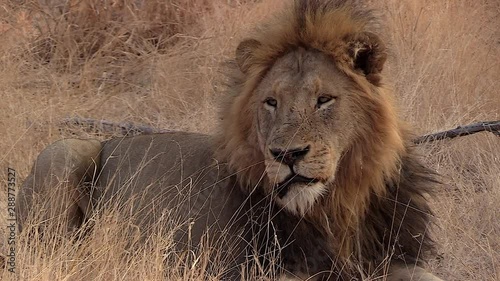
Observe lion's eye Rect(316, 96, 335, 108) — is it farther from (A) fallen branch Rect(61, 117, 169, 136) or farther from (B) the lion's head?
(A) fallen branch Rect(61, 117, 169, 136)

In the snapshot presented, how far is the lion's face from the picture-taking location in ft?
12.6

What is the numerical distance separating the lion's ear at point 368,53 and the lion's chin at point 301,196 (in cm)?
62

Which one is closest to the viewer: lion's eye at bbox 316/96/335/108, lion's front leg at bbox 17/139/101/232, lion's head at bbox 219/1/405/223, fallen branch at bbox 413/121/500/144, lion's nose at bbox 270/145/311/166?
lion's nose at bbox 270/145/311/166

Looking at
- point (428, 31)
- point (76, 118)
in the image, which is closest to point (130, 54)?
point (76, 118)

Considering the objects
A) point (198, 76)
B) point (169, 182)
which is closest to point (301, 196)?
point (169, 182)

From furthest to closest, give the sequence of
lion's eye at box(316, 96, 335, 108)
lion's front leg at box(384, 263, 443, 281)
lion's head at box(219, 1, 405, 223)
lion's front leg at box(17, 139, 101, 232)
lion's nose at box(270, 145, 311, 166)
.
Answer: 1. lion's front leg at box(17, 139, 101, 232)
2. lion's front leg at box(384, 263, 443, 281)
3. lion's eye at box(316, 96, 335, 108)
4. lion's head at box(219, 1, 405, 223)
5. lion's nose at box(270, 145, 311, 166)

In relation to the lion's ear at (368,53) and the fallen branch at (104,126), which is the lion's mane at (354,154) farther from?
the fallen branch at (104,126)

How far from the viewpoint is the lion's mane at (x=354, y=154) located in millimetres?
4113

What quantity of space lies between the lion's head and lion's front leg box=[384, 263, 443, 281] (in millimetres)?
354

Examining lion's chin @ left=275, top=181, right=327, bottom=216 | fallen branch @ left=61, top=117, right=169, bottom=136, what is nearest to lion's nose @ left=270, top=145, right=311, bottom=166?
lion's chin @ left=275, top=181, right=327, bottom=216

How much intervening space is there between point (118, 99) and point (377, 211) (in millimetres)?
4991

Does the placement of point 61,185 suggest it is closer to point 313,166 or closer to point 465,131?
point 313,166

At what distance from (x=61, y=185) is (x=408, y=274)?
86.2 inches

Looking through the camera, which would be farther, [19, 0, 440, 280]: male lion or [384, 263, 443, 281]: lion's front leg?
[384, 263, 443, 281]: lion's front leg
